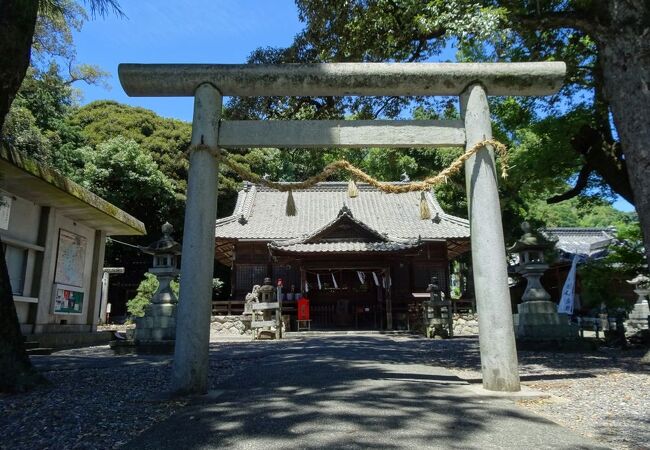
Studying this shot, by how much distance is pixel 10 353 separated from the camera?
190 inches

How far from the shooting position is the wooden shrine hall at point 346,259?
18.1 meters

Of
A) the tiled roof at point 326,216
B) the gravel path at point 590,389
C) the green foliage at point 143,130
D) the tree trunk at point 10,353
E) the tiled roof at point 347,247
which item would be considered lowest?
the gravel path at point 590,389

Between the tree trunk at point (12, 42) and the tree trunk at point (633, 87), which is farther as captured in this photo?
the tree trunk at point (633, 87)

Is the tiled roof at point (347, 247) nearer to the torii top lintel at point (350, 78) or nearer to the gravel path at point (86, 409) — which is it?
the gravel path at point (86, 409)

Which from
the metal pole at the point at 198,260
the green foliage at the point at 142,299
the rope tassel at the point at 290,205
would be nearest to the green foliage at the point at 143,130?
the green foliage at the point at 142,299

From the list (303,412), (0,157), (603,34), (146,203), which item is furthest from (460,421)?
(146,203)

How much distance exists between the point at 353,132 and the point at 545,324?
676cm

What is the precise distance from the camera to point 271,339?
14141mm

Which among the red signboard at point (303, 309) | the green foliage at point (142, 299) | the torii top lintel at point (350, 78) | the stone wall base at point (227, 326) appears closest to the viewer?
the torii top lintel at point (350, 78)

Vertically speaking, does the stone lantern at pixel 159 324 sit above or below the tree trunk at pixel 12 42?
below

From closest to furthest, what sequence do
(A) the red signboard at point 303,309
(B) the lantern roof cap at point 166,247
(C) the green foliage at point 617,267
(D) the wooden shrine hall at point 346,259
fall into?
1. (B) the lantern roof cap at point 166,247
2. (C) the green foliage at point 617,267
3. (A) the red signboard at point 303,309
4. (D) the wooden shrine hall at point 346,259

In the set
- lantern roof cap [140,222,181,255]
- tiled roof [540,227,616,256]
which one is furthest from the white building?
tiled roof [540,227,616,256]

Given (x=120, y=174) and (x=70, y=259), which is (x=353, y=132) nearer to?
(x=70, y=259)

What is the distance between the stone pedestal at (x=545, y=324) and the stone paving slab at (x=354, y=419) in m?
4.82
